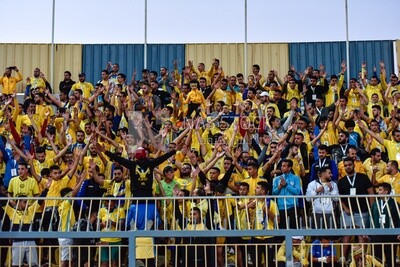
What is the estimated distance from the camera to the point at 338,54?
24.9 meters

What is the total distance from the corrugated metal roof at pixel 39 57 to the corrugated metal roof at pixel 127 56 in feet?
1.15

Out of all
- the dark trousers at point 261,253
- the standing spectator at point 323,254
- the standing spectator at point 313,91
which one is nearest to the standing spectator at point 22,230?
the dark trousers at point 261,253

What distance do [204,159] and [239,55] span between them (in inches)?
354

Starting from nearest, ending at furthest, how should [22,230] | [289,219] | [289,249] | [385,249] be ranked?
[289,249]
[385,249]
[22,230]
[289,219]

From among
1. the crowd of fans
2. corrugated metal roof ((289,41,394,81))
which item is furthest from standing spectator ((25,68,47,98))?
corrugated metal roof ((289,41,394,81))

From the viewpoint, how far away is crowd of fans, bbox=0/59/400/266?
42.0ft

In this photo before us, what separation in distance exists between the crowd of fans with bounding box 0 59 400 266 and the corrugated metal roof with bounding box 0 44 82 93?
2.50 meters

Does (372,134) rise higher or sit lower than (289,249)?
higher

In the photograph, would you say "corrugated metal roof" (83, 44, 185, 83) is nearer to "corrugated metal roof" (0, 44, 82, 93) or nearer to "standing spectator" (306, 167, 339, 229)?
"corrugated metal roof" (0, 44, 82, 93)

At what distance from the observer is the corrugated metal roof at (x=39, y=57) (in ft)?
81.8

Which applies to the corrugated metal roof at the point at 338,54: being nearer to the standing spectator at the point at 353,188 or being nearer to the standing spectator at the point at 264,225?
the standing spectator at the point at 353,188

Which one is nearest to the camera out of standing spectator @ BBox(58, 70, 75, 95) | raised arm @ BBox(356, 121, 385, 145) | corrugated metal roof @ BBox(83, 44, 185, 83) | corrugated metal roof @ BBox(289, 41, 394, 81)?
raised arm @ BBox(356, 121, 385, 145)

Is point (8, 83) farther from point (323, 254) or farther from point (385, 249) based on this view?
point (385, 249)

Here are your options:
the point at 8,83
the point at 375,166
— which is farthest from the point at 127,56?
the point at 375,166
